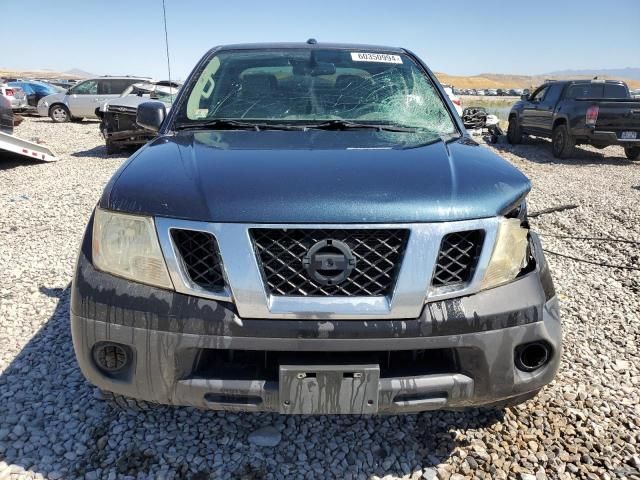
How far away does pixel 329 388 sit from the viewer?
Result: 1701mm

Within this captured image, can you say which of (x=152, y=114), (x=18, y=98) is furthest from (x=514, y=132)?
(x=18, y=98)

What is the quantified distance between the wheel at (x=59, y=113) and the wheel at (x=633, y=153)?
17593mm

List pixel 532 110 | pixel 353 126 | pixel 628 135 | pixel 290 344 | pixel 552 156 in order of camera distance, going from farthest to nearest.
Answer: pixel 532 110 < pixel 552 156 < pixel 628 135 < pixel 353 126 < pixel 290 344

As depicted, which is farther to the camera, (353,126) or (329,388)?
(353,126)

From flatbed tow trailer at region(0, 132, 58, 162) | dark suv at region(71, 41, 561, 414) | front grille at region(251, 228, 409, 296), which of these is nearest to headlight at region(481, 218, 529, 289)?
dark suv at region(71, 41, 561, 414)

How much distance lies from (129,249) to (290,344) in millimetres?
677

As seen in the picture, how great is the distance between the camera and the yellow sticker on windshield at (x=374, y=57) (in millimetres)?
3248

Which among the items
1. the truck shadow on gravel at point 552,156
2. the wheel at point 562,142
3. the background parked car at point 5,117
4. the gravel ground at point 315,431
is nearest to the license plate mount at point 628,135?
the truck shadow on gravel at point 552,156

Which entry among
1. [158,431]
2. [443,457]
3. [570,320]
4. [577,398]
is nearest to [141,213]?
[158,431]

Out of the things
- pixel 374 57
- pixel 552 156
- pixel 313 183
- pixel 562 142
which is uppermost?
pixel 374 57

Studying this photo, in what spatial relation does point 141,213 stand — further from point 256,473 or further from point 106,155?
point 106,155

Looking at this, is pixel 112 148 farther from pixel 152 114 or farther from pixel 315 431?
pixel 315 431

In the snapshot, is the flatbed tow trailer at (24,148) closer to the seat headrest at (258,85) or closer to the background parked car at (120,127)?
the background parked car at (120,127)

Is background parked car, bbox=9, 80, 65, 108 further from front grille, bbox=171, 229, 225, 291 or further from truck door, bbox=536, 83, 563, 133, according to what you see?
front grille, bbox=171, 229, 225, 291
